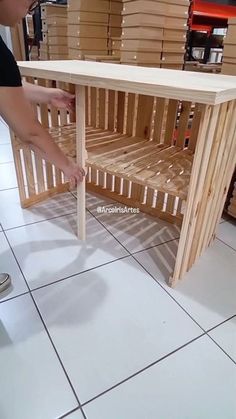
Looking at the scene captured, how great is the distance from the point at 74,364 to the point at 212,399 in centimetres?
39

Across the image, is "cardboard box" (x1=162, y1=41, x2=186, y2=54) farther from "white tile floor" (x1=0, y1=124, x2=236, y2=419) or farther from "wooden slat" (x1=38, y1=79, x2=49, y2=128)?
"white tile floor" (x1=0, y1=124, x2=236, y2=419)

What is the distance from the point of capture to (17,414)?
2.29 ft

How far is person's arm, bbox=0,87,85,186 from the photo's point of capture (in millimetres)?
720

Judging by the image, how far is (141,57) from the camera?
6.55ft

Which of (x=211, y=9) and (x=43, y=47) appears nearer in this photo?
(x=211, y=9)

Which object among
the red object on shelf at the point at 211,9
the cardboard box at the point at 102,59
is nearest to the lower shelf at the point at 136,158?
the cardboard box at the point at 102,59

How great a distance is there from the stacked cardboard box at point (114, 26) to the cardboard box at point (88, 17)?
69 millimetres

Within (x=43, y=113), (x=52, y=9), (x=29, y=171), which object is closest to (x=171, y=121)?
(x=43, y=113)

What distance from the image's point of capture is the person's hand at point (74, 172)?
3.34 feet

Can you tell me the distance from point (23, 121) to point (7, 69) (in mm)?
131

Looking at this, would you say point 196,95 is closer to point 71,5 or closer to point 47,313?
point 47,313

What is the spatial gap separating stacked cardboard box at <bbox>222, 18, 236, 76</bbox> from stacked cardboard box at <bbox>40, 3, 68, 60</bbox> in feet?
8.17

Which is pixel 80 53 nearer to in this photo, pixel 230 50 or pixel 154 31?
pixel 154 31

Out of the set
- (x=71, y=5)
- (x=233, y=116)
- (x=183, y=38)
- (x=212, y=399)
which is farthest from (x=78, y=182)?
(x=71, y=5)
